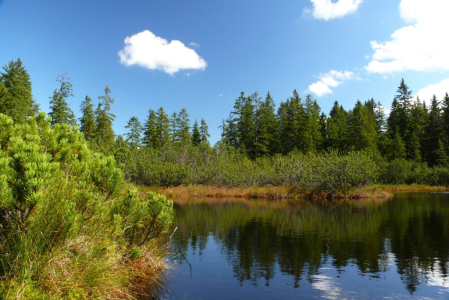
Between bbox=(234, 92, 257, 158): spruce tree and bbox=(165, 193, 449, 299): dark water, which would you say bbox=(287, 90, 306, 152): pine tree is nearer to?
bbox=(234, 92, 257, 158): spruce tree

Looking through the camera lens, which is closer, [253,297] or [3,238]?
[3,238]

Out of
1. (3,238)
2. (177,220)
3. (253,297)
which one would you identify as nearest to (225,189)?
(177,220)

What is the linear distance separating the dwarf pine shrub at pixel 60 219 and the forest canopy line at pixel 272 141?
86.6 ft

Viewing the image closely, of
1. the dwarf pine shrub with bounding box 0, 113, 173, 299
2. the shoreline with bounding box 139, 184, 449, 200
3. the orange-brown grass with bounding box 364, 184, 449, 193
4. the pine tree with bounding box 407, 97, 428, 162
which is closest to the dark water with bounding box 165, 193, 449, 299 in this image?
the dwarf pine shrub with bounding box 0, 113, 173, 299

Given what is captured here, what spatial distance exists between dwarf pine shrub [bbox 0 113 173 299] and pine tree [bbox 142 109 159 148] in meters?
62.2

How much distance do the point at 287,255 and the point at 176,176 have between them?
1132 inches

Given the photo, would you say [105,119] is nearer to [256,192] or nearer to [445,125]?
[256,192]

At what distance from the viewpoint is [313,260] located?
10.2 metres

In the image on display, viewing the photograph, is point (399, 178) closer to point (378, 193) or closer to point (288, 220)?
point (378, 193)

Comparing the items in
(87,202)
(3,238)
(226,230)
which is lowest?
(226,230)

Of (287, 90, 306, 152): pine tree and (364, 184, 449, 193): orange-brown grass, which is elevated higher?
(287, 90, 306, 152): pine tree

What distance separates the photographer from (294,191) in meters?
36.0

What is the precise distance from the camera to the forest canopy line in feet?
127

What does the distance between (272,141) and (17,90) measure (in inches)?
1977
